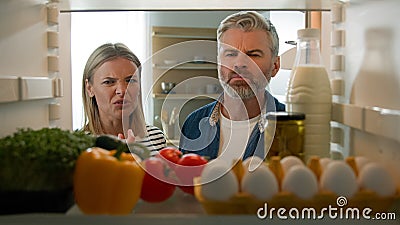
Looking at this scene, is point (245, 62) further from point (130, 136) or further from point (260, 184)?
point (260, 184)

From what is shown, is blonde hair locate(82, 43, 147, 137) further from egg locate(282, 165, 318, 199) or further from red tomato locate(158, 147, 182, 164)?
egg locate(282, 165, 318, 199)

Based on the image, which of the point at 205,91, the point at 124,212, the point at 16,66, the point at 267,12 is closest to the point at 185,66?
the point at 205,91

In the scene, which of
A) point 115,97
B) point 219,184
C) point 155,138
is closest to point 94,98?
point 115,97

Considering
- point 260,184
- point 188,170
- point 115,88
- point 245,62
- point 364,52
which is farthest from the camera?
point 115,88

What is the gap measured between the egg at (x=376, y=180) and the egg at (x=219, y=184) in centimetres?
15

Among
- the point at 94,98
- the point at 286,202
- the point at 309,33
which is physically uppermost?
the point at 309,33

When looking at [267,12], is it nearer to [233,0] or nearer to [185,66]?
[233,0]

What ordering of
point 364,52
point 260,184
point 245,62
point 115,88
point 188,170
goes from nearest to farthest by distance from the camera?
point 260,184
point 188,170
point 364,52
point 245,62
point 115,88

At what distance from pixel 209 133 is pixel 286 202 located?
424 mm

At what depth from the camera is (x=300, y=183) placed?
531 millimetres

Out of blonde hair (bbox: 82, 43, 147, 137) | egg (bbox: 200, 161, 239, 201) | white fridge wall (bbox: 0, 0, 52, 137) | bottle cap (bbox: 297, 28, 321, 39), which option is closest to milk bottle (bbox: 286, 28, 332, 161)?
bottle cap (bbox: 297, 28, 321, 39)

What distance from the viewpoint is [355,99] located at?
779 millimetres

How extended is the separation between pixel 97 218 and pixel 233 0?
0.54m

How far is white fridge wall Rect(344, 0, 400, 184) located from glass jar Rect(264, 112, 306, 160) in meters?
0.11
